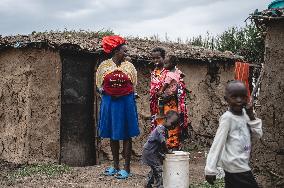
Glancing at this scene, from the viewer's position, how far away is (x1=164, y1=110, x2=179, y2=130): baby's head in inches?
238

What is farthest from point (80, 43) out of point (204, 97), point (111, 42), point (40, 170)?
point (204, 97)

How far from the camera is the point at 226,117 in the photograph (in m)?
3.86

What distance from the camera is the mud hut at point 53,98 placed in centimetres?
844

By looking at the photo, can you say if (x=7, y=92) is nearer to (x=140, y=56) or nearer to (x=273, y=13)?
(x=140, y=56)

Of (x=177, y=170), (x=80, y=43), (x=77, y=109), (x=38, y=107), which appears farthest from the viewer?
(x=77, y=109)

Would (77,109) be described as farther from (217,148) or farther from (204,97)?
(217,148)

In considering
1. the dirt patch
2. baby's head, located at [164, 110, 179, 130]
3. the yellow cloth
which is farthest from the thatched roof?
baby's head, located at [164, 110, 179, 130]

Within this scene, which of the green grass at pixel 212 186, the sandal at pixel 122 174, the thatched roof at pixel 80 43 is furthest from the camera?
the thatched roof at pixel 80 43

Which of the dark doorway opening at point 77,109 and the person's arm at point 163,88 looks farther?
the dark doorway opening at point 77,109

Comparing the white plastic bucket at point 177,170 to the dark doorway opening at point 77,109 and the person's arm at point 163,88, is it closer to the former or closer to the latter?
the person's arm at point 163,88

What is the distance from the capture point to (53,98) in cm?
851

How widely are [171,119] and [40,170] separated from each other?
9.54ft

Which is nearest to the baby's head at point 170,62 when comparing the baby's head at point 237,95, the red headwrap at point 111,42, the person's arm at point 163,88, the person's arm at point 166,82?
the person's arm at point 166,82

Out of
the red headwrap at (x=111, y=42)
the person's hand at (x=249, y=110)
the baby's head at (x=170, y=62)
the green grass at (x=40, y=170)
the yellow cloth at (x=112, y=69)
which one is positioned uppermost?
the red headwrap at (x=111, y=42)
